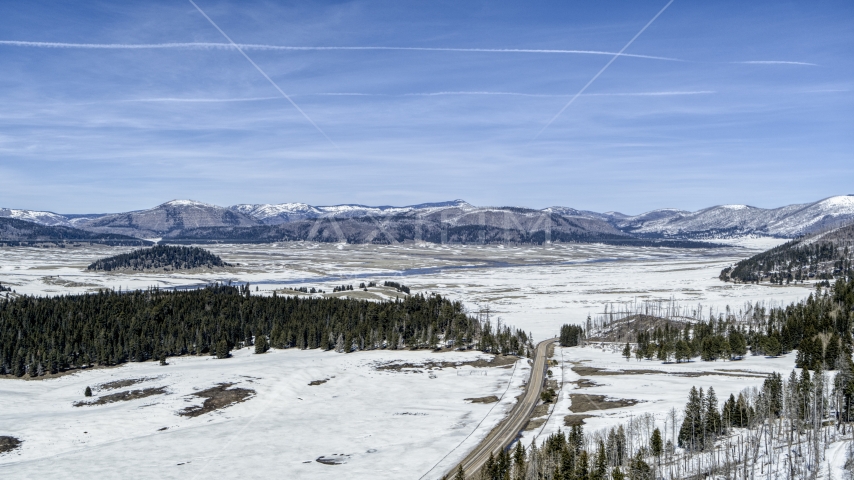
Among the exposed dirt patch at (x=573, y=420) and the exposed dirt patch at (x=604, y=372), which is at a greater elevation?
the exposed dirt patch at (x=573, y=420)

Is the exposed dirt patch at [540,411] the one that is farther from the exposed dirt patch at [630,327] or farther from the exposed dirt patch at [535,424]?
the exposed dirt patch at [630,327]

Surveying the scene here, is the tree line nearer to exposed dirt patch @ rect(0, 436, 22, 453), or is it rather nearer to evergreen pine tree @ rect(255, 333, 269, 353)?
evergreen pine tree @ rect(255, 333, 269, 353)

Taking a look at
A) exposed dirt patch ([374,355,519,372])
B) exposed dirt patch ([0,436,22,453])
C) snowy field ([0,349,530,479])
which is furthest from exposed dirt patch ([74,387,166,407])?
exposed dirt patch ([374,355,519,372])

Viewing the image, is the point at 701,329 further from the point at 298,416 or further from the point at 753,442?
the point at 298,416

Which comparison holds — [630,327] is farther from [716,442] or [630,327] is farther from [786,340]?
[716,442]

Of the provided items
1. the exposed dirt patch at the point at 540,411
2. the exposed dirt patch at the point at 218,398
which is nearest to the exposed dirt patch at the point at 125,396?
the exposed dirt patch at the point at 218,398

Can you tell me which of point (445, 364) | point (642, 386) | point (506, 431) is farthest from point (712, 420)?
point (445, 364)

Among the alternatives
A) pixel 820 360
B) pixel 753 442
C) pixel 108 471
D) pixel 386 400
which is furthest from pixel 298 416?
pixel 820 360
